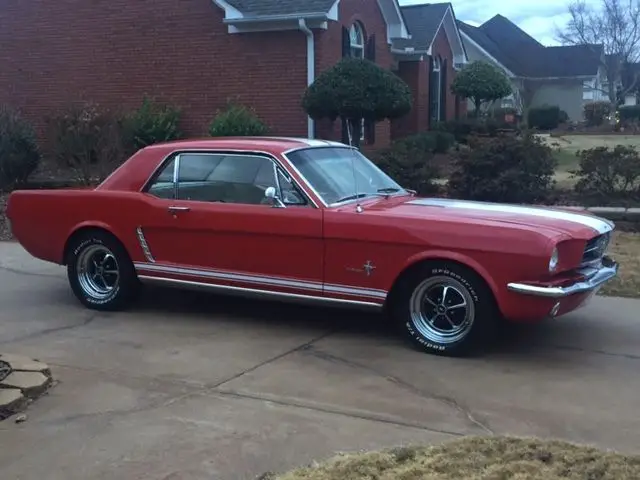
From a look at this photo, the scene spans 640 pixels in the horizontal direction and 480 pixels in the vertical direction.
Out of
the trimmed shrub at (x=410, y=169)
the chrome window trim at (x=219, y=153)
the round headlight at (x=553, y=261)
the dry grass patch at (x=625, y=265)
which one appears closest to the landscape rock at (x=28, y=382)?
the chrome window trim at (x=219, y=153)

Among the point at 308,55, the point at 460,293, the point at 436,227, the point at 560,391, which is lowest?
the point at 560,391

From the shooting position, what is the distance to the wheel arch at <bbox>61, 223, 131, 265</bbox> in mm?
7367

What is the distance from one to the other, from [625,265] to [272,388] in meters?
5.03

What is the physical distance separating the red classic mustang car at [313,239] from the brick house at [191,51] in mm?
10370

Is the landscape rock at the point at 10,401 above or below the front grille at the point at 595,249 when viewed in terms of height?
below

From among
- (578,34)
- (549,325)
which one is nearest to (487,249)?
(549,325)

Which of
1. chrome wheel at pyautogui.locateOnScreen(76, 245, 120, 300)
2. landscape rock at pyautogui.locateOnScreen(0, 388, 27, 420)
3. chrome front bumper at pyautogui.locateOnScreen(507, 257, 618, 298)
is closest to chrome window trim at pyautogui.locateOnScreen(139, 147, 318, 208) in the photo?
chrome wheel at pyautogui.locateOnScreen(76, 245, 120, 300)

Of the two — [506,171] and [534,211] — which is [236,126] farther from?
[534,211]

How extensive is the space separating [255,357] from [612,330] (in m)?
2.94

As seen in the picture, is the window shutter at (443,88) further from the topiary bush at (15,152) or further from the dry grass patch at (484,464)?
the dry grass patch at (484,464)

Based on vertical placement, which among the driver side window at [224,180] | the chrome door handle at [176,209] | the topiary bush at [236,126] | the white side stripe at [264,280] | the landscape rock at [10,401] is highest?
the topiary bush at [236,126]

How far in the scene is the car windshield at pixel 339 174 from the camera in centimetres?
671

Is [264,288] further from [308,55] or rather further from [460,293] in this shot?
[308,55]

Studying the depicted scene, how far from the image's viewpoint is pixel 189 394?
524cm
